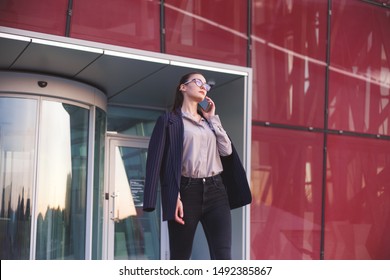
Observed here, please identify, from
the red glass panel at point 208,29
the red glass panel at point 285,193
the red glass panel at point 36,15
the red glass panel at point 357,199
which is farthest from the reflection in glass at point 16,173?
the red glass panel at point 357,199

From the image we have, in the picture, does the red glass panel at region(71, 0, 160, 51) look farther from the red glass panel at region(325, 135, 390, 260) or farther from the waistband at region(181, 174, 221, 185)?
the red glass panel at region(325, 135, 390, 260)

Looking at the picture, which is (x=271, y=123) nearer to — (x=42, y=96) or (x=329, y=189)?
(x=329, y=189)

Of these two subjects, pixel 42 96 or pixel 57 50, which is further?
pixel 42 96

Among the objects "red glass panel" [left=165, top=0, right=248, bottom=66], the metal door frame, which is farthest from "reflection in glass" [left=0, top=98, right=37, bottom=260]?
"red glass panel" [left=165, top=0, right=248, bottom=66]

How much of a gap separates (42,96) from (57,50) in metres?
0.90

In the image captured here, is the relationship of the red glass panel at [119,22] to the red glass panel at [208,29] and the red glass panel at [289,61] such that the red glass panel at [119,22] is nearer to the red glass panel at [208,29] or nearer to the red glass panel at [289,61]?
the red glass panel at [208,29]

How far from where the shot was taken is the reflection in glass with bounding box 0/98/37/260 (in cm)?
616

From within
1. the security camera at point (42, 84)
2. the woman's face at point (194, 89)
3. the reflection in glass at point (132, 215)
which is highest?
the security camera at point (42, 84)

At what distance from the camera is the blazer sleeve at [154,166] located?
4004 mm

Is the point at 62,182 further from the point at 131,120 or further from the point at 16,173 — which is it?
the point at 131,120

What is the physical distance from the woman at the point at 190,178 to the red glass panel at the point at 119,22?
1.95 metres

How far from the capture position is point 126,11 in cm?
615

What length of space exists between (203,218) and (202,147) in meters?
0.49

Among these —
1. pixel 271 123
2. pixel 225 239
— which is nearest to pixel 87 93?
pixel 271 123
